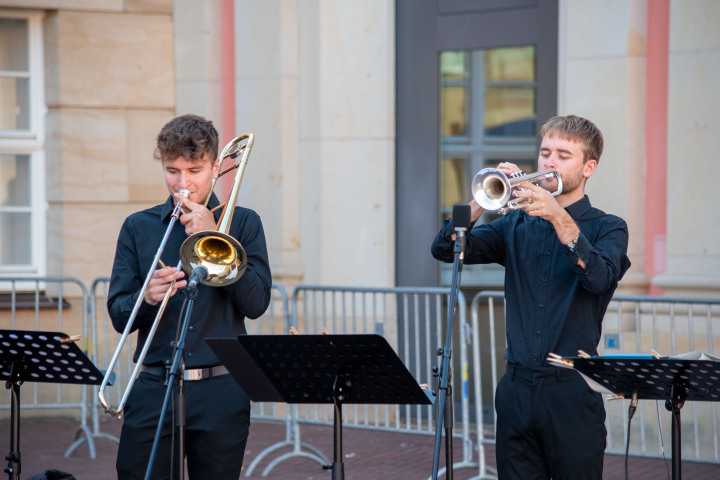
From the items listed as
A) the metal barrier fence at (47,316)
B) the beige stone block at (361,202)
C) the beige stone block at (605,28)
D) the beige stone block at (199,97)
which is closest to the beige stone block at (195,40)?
the beige stone block at (199,97)

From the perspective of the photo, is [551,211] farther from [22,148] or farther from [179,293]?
[22,148]

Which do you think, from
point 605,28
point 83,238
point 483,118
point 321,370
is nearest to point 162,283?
point 321,370

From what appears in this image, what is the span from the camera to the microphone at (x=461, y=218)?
3803mm

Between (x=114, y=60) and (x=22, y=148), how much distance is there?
A: 1.17m

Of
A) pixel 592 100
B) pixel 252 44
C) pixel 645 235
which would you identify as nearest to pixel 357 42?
pixel 252 44

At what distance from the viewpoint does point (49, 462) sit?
281 inches

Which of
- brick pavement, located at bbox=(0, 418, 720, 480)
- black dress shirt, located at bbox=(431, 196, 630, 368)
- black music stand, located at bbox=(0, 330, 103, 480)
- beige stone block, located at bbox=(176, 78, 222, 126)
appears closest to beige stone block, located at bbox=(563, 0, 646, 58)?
brick pavement, located at bbox=(0, 418, 720, 480)

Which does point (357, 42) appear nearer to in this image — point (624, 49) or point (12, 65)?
point (624, 49)

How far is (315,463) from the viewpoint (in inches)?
282

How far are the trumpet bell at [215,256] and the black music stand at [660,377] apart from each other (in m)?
1.31

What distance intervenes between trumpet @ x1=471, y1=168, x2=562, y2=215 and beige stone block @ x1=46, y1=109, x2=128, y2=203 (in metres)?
5.57

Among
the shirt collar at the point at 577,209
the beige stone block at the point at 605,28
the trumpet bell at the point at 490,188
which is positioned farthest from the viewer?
the beige stone block at the point at 605,28

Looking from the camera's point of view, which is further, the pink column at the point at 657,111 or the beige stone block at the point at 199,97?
the beige stone block at the point at 199,97

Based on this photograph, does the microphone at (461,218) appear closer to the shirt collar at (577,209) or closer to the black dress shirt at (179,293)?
the shirt collar at (577,209)
